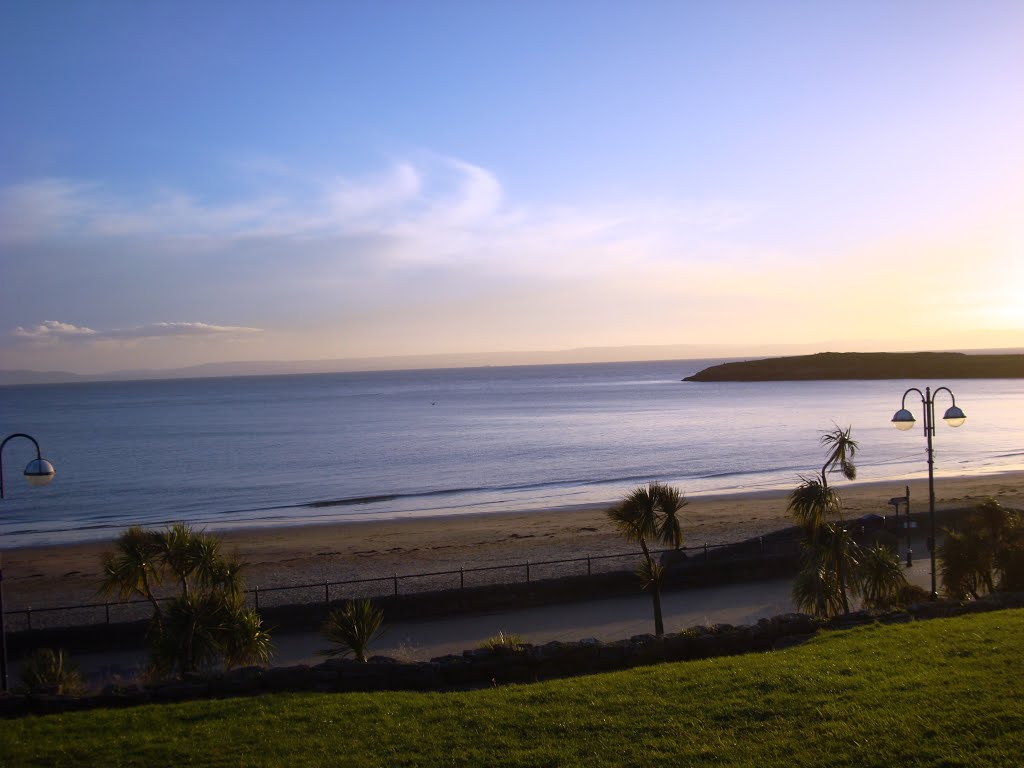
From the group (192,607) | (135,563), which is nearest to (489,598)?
(135,563)

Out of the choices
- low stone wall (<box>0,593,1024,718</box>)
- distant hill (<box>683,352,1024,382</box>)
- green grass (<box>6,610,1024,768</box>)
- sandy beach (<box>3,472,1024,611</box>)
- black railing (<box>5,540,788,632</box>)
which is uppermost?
distant hill (<box>683,352,1024,382</box>)

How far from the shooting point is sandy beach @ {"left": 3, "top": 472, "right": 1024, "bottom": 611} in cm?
2630

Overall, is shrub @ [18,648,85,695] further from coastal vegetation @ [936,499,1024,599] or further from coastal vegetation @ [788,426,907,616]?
coastal vegetation @ [936,499,1024,599]

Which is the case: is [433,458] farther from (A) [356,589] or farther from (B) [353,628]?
(B) [353,628]

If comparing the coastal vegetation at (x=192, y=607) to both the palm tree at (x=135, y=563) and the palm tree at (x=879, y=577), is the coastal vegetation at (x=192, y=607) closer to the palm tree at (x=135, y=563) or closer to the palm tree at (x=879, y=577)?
the palm tree at (x=135, y=563)

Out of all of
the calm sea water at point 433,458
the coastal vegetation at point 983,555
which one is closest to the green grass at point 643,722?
the coastal vegetation at point 983,555

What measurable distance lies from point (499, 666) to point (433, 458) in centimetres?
5302

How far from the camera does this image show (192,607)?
12320 mm

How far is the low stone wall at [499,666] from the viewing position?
32.2 ft

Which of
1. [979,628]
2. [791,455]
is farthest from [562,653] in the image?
[791,455]

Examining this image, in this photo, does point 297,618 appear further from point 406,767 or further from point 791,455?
point 791,455

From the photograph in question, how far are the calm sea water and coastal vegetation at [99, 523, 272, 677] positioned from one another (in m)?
25.5

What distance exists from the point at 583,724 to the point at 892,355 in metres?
197

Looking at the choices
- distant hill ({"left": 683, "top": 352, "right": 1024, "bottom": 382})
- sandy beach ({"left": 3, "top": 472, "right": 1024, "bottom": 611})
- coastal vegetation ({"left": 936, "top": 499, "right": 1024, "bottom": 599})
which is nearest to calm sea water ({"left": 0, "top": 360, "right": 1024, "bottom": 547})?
sandy beach ({"left": 3, "top": 472, "right": 1024, "bottom": 611})
